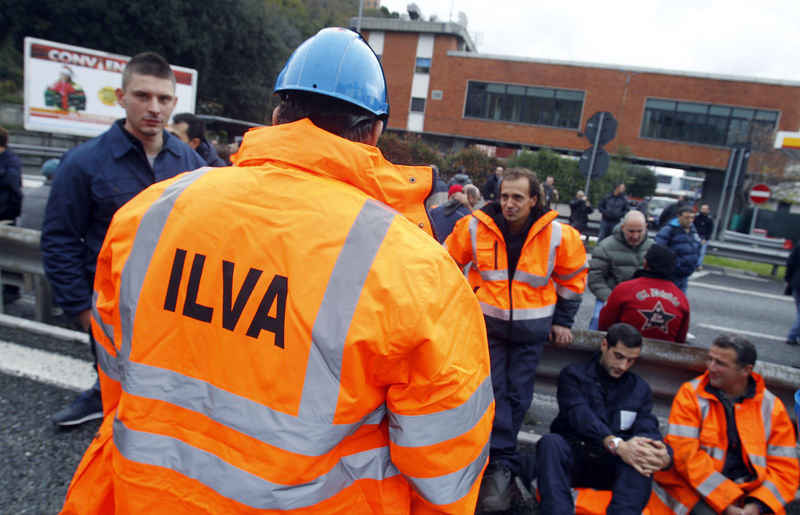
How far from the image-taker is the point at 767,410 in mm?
2904

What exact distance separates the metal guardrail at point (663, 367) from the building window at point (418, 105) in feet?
129

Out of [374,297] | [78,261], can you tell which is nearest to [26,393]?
[78,261]

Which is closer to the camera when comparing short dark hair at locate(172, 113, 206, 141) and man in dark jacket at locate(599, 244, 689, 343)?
man in dark jacket at locate(599, 244, 689, 343)

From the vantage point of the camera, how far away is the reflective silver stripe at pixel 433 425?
1154 millimetres

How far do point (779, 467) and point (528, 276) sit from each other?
5.49ft

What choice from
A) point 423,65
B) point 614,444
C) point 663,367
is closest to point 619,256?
point 663,367

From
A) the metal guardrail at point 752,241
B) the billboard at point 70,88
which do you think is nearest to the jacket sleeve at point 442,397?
the billboard at point 70,88

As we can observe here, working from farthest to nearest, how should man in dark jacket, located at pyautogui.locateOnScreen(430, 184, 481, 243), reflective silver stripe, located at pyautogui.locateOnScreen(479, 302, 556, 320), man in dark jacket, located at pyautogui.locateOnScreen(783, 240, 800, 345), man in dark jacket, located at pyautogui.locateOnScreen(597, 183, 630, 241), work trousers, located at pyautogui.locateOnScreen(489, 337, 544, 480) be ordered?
1. man in dark jacket, located at pyautogui.locateOnScreen(597, 183, 630, 241)
2. man in dark jacket, located at pyautogui.locateOnScreen(783, 240, 800, 345)
3. man in dark jacket, located at pyautogui.locateOnScreen(430, 184, 481, 243)
4. reflective silver stripe, located at pyautogui.locateOnScreen(479, 302, 556, 320)
5. work trousers, located at pyautogui.locateOnScreen(489, 337, 544, 480)

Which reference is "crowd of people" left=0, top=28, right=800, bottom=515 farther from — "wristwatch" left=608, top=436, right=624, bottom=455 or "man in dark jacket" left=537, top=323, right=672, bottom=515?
"wristwatch" left=608, top=436, right=624, bottom=455

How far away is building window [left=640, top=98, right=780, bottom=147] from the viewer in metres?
35.1

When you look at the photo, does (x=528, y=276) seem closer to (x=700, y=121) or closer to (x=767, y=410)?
(x=767, y=410)

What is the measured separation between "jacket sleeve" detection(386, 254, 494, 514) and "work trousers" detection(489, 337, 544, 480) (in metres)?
1.91

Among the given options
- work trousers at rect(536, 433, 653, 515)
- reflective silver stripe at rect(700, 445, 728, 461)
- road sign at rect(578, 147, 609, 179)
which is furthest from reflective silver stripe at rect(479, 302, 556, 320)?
road sign at rect(578, 147, 609, 179)

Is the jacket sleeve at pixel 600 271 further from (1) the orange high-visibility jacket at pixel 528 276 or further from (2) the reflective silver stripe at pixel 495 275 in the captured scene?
(2) the reflective silver stripe at pixel 495 275
